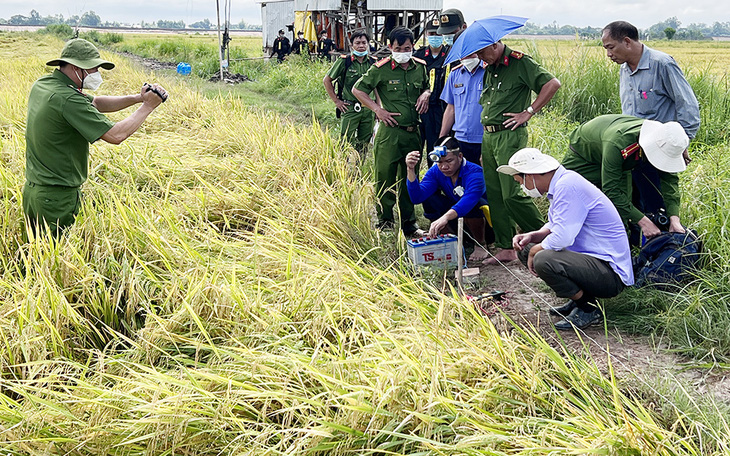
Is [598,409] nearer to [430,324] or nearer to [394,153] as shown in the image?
[430,324]

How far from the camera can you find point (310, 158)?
550 cm

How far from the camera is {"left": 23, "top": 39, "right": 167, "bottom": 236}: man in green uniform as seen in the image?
3574 millimetres

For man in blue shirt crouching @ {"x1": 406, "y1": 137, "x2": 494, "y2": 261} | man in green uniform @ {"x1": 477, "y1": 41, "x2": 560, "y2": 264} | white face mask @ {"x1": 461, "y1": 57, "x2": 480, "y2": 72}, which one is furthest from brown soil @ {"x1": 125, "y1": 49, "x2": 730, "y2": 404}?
white face mask @ {"x1": 461, "y1": 57, "x2": 480, "y2": 72}

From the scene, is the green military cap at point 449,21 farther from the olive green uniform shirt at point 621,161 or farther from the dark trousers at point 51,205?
the dark trousers at point 51,205

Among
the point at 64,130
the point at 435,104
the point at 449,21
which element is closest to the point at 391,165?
the point at 435,104

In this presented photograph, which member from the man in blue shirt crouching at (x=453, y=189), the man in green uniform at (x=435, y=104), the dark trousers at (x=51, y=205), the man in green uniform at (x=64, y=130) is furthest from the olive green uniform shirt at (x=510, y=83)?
the dark trousers at (x=51, y=205)

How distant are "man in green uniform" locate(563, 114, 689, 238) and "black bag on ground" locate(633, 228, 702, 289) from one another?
0.07 metres

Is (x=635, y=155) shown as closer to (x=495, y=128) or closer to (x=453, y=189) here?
(x=495, y=128)

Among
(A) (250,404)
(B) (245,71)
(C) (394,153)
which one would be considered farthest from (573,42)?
(B) (245,71)

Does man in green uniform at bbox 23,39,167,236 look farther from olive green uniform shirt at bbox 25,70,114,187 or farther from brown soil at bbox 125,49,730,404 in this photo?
brown soil at bbox 125,49,730,404

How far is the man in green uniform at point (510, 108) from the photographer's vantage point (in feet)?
13.4

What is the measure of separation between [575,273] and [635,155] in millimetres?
804

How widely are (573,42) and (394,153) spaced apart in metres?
Result: 5.60

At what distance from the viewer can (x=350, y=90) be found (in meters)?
6.39
